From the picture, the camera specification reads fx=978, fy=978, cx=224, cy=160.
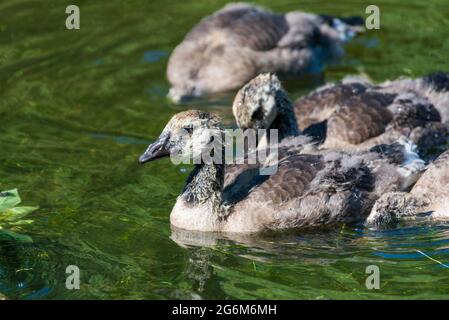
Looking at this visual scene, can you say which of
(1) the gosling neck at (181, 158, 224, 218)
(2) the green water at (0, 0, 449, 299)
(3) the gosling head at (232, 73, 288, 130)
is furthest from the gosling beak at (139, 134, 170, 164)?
(3) the gosling head at (232, 73, 288, 130)

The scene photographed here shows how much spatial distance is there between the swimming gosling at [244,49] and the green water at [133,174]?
0.38 metres

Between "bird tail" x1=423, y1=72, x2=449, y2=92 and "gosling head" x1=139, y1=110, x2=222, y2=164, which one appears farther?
"bird tail" x1=423, y1=72, x2=449, y2=92

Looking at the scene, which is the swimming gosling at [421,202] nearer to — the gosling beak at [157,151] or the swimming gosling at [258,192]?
the swimming gosling at [258,192]

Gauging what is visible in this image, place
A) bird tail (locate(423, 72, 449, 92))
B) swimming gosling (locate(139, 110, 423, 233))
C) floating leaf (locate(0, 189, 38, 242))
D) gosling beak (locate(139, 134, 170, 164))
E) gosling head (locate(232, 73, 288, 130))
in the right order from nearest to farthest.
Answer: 1. floating leaf (locate(0, 189, 38, 242))
2. gosling beak (locate(139, 134, 170, 164))
3. swimming gosling (locate(139, 110, 423, 233))
4. gosling head (locate(232, 73, 288, 130))
5. bird tail (locate(423, 72, 449, 92))

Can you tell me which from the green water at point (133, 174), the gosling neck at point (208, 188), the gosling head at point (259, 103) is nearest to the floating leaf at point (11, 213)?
the green water at point (133, 174)

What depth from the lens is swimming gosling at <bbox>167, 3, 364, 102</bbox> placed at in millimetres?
16188

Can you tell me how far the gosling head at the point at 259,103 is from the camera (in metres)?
12.8

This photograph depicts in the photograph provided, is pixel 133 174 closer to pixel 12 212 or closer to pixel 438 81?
pixel 12 212

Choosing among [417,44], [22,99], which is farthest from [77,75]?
[417,44]

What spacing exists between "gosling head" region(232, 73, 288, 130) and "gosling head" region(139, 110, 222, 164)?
146 centimetres

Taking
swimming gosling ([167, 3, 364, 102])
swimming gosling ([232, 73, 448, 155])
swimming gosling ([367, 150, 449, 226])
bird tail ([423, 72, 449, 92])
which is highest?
swimming gosling ([167, 3, 364, 102])

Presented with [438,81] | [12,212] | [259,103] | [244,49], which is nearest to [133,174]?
[259,103]

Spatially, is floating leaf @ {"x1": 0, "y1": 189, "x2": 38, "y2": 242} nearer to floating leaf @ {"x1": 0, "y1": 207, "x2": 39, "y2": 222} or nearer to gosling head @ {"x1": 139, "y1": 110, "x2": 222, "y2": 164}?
floating leaf @ {"x1": 0, "y1": 207, "x2": 39, "y2": 222}

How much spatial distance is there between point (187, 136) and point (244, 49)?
5.27 m
